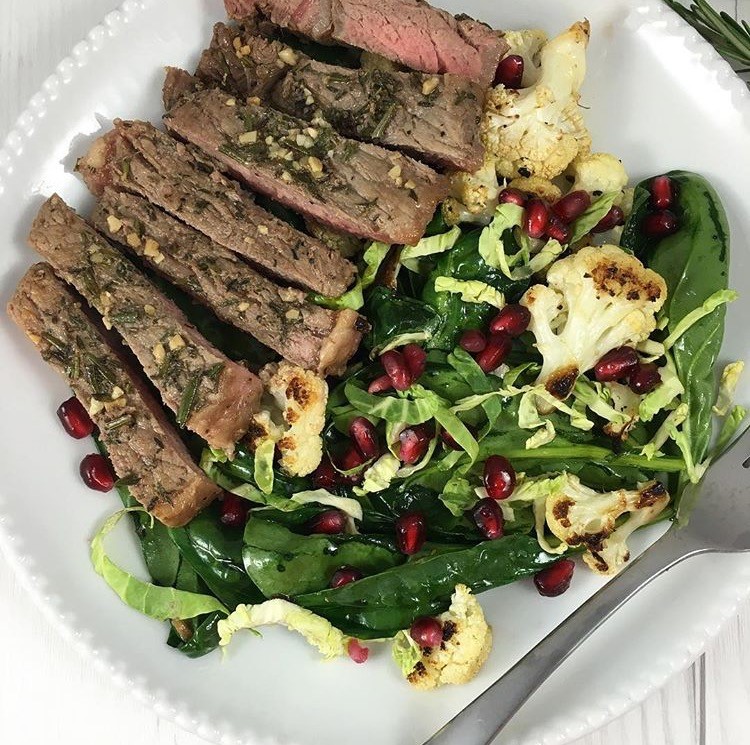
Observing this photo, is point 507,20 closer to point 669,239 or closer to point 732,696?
point 669,239

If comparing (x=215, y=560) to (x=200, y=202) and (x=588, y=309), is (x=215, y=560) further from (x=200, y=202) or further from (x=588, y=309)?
(x=588, y=309)

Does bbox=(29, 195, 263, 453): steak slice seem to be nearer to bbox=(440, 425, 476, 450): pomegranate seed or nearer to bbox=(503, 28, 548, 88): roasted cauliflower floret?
bbox=(440, 425, 476, 450): pomegranate seed

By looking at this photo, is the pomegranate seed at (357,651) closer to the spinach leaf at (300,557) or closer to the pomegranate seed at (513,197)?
the spinach leaf at (300,557)

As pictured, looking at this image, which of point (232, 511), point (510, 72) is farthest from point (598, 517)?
point (510, 72)

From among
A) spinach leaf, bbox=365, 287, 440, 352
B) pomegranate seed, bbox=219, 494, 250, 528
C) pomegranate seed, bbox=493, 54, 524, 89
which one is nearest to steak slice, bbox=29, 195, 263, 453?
pomegranate seed, bbox=219, 494, 250, 528

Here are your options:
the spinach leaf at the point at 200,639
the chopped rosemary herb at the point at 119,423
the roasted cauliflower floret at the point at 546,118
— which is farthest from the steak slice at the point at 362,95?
the spinach leaf at the point at 200,639
